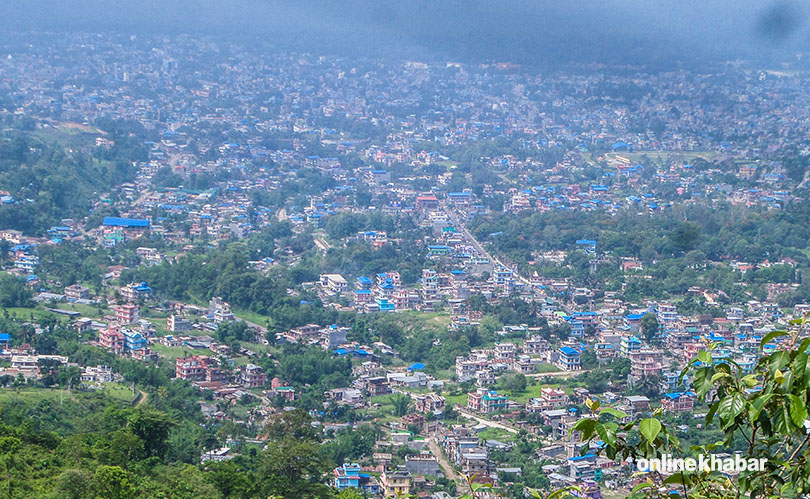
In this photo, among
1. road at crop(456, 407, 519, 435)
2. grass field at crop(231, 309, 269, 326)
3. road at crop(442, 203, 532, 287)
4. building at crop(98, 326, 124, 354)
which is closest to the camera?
road at crop(456, 407, 519, 435)

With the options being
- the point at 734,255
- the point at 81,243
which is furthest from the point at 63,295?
the point at 734,255

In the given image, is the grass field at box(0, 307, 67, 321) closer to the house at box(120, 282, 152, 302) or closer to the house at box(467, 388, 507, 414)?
the house at box(120, 282, 152, 302)

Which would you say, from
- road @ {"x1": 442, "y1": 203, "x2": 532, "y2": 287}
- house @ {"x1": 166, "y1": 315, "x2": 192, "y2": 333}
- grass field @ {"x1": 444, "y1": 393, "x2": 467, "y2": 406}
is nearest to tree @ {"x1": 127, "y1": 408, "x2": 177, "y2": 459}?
grass field @ {"x1": 444, "y1": 393, "x2": 467, "y2": 406}

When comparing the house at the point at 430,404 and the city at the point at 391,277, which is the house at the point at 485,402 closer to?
the city at the point at 391,277

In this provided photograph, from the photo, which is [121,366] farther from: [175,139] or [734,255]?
[175,139]

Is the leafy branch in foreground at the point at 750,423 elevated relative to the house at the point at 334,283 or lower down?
elevated

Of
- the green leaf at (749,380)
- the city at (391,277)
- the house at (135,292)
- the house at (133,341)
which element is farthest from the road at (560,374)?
the green leaf at (749,380)
